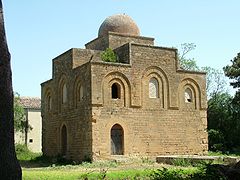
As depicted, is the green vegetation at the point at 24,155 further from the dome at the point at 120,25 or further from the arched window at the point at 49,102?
the dome at the point at 120,25

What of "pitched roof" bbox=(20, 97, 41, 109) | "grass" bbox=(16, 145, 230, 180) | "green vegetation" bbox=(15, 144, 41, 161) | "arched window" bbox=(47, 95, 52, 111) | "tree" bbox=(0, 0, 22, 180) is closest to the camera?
"tree" bbox=(0, 0, 22, 180)

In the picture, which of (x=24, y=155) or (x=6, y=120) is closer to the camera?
(x=6, y=120)

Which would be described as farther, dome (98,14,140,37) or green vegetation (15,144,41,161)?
green vegetation (15,144,41,161)

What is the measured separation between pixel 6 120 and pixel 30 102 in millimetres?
37349

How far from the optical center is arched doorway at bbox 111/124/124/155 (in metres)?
22.0

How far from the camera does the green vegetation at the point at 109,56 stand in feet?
78.2

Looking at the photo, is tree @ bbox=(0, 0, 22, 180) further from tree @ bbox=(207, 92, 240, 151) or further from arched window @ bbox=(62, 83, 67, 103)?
tree @ bbox=(207, 92, 240, 151)

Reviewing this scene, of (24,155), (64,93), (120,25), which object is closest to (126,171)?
(64,93)

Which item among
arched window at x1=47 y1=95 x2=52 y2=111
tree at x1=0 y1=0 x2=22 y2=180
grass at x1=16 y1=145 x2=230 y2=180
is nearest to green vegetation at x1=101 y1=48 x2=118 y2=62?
arched window at x1=47 y1=95 x2=52 y2=111

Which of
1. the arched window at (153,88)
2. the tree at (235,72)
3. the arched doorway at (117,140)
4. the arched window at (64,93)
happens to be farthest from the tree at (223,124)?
the arched window at (64,93)

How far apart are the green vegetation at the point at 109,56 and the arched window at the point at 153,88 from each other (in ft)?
8.47

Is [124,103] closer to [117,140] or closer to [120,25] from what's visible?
[117,140]

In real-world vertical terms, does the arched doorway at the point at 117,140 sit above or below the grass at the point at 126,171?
above

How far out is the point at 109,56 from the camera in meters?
23.9
